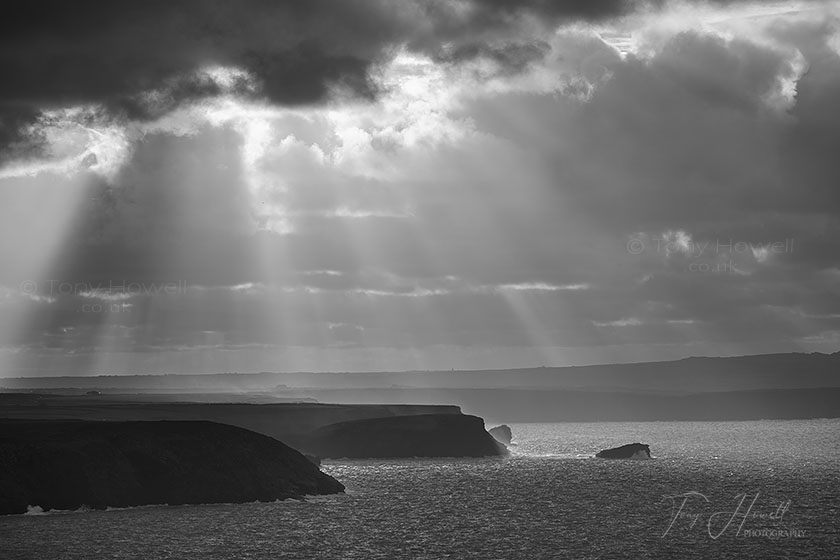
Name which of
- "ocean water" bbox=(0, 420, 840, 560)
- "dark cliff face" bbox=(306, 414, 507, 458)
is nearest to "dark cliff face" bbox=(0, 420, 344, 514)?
"ocean water" bbox=(0, 420, 840, 560)

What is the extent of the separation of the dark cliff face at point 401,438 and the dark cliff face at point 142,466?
55895 mm

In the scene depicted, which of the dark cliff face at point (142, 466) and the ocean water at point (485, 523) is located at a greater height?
the dark cliff face at point (142, 466)

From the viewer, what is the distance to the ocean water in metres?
81.0

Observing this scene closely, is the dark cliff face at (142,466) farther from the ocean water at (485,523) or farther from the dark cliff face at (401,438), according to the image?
the dark cliff face at (401,438)

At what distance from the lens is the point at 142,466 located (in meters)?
106

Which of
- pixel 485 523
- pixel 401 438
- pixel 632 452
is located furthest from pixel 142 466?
pixel 632 452

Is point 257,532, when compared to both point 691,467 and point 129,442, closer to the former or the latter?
point 129,442

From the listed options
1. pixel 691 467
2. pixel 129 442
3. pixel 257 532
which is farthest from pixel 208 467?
pixel 691 467

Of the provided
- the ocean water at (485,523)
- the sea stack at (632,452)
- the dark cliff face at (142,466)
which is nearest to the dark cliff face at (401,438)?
the sea stack at (632,452)

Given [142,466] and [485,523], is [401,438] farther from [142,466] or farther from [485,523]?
[485,523]

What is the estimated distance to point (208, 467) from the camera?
361 ft

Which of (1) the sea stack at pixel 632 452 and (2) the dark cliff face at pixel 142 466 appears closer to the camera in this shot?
(2) the dark cliff face at pixel 142 466

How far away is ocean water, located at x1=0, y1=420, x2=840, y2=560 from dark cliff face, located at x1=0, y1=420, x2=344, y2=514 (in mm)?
2565

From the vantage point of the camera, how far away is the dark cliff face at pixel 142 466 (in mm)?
98250
